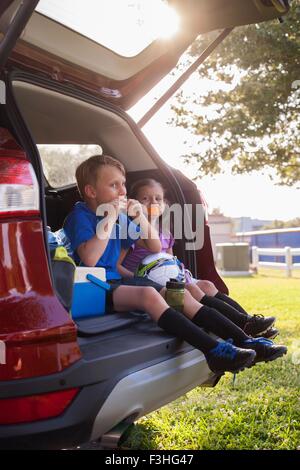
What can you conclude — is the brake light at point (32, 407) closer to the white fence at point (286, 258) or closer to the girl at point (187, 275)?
the girl at point (187, 275)

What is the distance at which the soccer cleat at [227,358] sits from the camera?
2.38 meters

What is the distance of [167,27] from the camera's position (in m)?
3.09

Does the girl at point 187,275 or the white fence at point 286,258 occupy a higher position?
the girl at point 187,275

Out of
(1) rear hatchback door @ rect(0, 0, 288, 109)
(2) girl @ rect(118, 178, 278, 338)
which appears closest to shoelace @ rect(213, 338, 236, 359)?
(2) girl @ rect(118, 178, 278, 338)

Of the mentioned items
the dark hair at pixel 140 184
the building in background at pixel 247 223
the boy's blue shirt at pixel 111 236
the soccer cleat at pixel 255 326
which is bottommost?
the soccer cleat at pixel 255 326

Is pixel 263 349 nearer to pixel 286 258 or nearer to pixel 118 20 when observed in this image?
pixel 118 20

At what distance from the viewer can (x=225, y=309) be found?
3094 millimetres

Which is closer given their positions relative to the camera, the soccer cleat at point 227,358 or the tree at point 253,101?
the soccer cleat at point 227,358

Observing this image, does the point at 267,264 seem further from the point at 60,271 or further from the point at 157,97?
the point at 60,271

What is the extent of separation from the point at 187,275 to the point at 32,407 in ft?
5.14

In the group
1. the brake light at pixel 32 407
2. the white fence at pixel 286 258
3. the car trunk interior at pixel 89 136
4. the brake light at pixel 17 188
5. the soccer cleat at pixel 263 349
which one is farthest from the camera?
the white fence at pixel 286 258

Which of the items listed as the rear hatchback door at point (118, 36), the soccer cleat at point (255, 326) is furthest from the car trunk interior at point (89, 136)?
the soccer cleat at point (255, 326)

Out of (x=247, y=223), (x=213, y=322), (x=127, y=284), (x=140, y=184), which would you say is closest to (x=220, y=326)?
(x=213, y=322)
